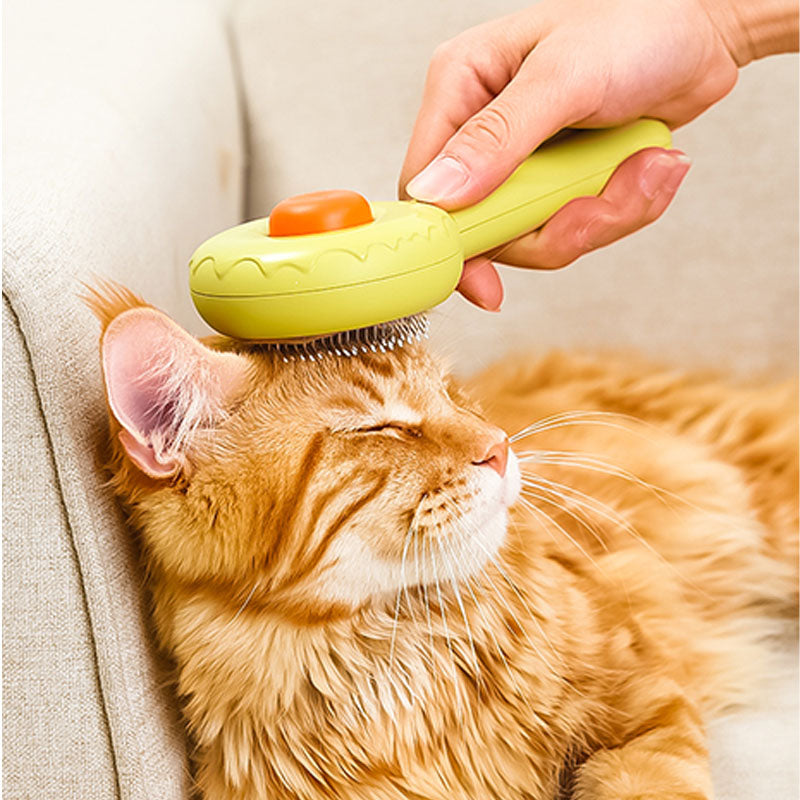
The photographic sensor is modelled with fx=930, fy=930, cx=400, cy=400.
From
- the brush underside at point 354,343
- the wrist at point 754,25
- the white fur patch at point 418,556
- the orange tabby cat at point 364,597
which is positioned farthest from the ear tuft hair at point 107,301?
the wrist at point 754,25

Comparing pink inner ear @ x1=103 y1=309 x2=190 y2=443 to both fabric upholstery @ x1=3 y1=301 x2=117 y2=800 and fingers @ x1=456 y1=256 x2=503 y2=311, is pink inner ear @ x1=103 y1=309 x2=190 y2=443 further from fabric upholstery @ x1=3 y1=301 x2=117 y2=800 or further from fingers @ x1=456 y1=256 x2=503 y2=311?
fingers @ x1=456 y1=256 x2=503 y2=311

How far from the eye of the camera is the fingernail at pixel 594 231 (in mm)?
1181

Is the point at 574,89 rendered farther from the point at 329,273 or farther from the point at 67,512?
the point at 67,512

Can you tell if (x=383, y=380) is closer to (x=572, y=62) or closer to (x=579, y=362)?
(x=572, y=62)

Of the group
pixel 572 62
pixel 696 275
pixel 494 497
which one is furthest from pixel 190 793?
pixel 696 275

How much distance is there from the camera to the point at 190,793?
3.11 ft

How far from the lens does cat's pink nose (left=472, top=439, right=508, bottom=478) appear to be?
892 mm

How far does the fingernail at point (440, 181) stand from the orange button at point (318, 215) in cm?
13

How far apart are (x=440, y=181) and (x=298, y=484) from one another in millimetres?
353

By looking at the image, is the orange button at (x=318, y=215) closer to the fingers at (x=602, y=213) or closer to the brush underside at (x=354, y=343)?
the brush underside at (x=354, y=343)

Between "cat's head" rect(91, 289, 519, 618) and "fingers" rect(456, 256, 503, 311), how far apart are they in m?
0.28

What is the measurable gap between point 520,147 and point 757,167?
820 mm

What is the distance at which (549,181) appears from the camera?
1.08 meters

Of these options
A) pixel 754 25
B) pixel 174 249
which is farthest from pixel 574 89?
pixel 174 249
